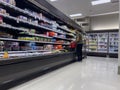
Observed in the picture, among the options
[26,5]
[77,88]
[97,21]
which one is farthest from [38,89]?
[97,21]

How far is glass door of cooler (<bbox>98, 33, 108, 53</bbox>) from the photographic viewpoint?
9.82 m

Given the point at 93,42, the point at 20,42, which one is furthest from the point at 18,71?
the point at 93,42

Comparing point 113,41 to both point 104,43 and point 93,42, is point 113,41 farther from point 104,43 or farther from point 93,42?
point 93,42

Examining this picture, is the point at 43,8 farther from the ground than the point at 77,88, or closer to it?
farther from the ground

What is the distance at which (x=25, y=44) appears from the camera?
132 inches

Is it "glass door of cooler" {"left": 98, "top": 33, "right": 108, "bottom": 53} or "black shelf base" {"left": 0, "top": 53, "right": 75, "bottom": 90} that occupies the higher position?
"glass door of cooler" {"left": 98, "top": 33, "right": 108, "bottom": 53}

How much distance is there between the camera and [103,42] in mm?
9984

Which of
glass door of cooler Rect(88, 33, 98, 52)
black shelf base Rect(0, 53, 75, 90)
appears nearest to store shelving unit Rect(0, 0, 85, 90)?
black shelf base Rect(0, 53, 75, 90)

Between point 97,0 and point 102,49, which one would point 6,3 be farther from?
point 102,49

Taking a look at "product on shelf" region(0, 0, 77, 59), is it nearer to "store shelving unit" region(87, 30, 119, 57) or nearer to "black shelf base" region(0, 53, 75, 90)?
"black shelf base" region(0, 53, 75, 90)

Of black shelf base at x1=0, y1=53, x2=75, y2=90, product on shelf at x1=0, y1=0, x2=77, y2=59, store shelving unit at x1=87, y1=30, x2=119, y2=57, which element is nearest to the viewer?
black shelf base at x1=0, y1=53, x2=75, y2=90

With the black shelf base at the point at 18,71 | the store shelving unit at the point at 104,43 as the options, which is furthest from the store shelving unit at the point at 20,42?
the store shelving unit at the point at 104,43

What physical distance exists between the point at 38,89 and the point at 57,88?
38 cm

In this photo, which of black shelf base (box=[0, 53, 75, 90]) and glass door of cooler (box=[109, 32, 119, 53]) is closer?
black shelf base (box=[0, 53, 75, 90])
